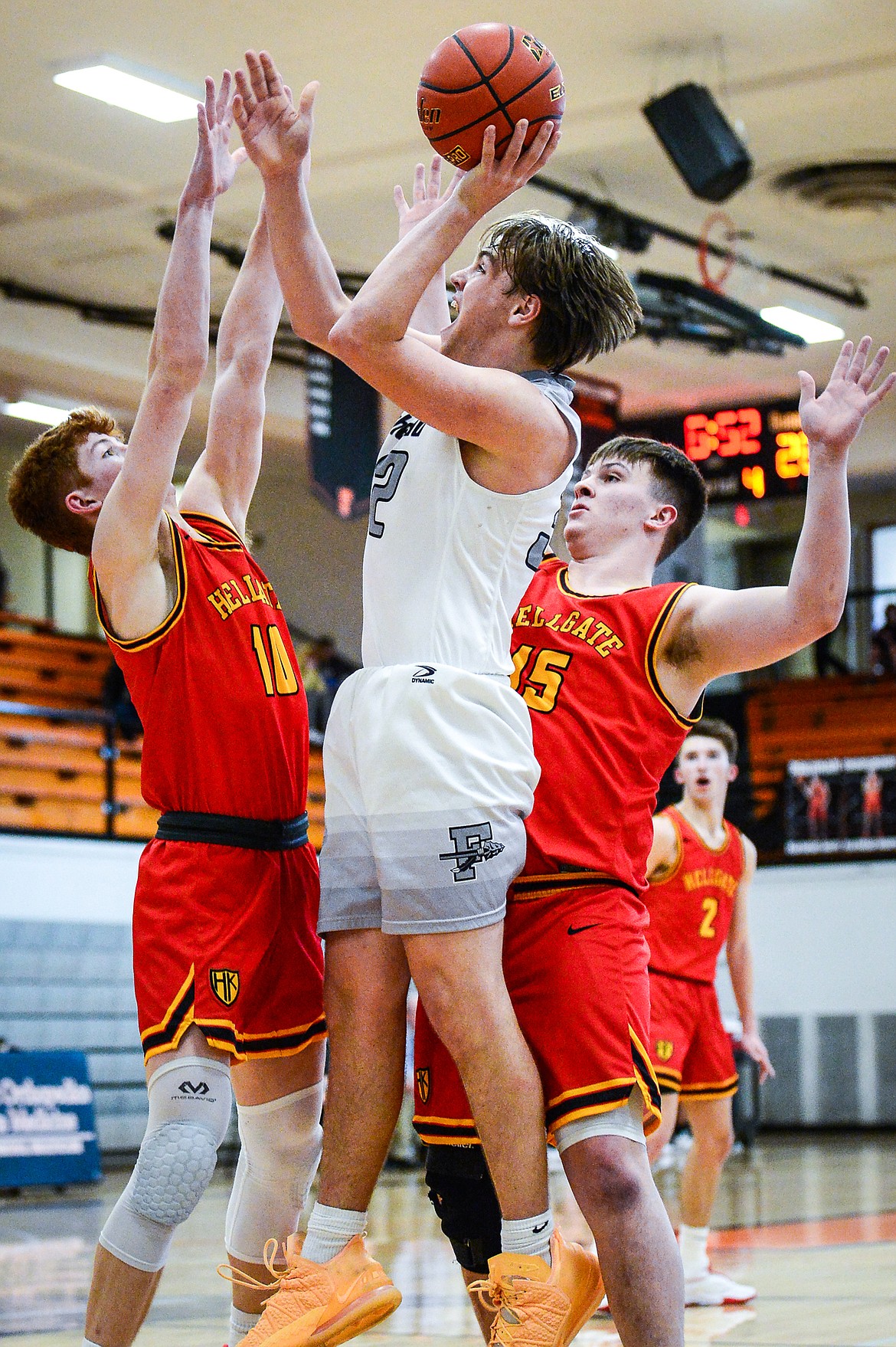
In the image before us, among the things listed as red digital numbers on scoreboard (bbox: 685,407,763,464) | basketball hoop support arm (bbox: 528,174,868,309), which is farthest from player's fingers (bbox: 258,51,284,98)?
red digital numbers on scoreboard (bbox: 685,407,763,464)

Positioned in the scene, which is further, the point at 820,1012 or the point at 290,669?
the point at 820,1012

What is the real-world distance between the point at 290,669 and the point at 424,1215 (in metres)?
5.61

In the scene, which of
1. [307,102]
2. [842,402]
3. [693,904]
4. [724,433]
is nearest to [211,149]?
[307,102]

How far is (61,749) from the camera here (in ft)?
45.6

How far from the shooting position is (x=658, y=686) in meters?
3.43

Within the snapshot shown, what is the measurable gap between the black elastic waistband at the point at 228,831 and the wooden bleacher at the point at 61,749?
27.2 ft

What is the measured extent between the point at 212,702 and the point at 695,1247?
11.6 feet

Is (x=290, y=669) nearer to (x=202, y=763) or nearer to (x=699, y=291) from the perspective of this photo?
(x=202, y=763)

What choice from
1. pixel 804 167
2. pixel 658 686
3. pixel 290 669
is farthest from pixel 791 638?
pixel 804 167

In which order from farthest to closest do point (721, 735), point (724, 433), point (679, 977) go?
point (724, 433) → point (721, 735) → point (679, 977)

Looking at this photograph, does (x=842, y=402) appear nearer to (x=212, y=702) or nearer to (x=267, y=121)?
(x=267, y=121)

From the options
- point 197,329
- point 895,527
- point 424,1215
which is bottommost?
point 424,1215

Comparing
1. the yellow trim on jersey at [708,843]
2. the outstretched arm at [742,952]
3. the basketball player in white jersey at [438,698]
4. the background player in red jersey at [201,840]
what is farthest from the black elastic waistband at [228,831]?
the outstretched arm at [742,952]

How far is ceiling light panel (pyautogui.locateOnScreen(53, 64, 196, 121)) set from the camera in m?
9.86
